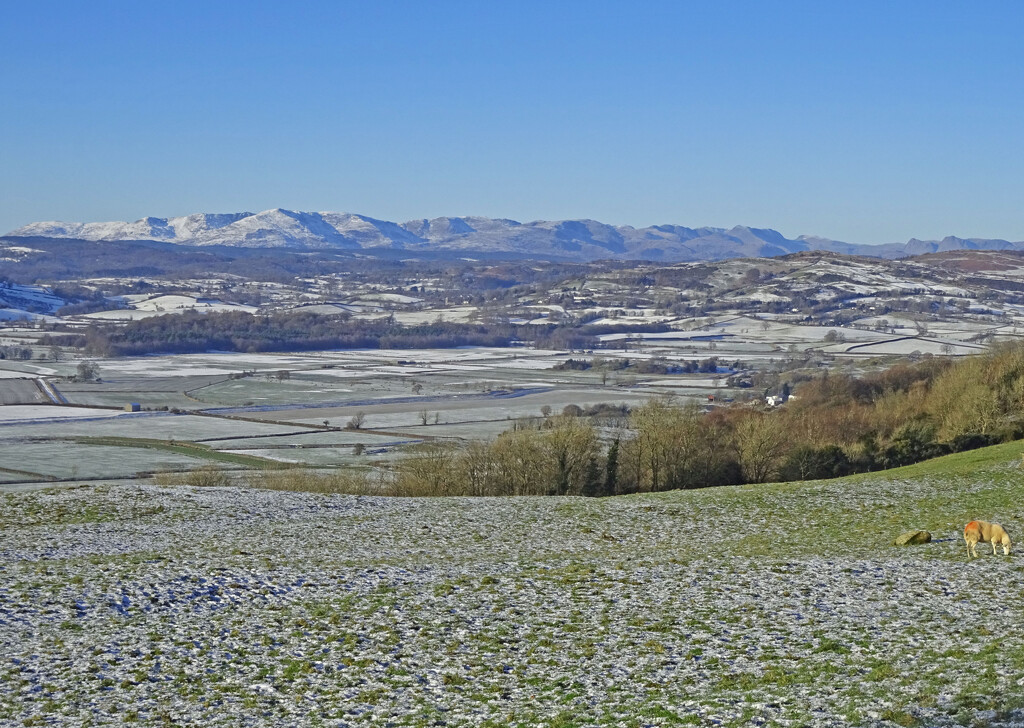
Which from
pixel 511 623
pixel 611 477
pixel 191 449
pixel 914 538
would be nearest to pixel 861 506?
pixel 914 538

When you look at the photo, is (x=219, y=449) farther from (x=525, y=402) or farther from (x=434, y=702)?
(x=434, y=702)

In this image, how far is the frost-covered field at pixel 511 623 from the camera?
1382 cm

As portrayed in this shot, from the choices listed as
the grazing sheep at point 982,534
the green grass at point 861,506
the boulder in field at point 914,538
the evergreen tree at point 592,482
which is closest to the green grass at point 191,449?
the evergreen tree at point 592,482

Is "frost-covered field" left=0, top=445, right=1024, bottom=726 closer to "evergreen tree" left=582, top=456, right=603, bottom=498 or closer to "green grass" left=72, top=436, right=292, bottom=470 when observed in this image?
"evergreen tree" left=582, top=456, right=603, bottom=498

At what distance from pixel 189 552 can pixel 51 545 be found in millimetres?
4055

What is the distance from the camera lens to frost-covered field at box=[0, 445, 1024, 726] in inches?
544

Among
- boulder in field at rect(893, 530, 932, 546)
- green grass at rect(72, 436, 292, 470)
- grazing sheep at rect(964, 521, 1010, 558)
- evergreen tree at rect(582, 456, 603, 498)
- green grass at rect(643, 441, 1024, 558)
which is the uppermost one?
grazing sheep at rect(964, 521, 1010, 558)

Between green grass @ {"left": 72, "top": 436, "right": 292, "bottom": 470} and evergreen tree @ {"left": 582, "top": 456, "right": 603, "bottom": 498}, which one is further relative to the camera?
green grass @ {"left": 72, "top": 436, "right": 292, "bottom": 470}

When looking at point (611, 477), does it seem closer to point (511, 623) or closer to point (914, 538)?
point (914, 538)

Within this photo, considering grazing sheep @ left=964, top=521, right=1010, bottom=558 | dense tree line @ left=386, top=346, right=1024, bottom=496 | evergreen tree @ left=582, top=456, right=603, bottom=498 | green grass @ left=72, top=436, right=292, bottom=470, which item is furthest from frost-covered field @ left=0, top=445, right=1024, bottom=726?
green grass @ left=72, top=436, right=292, bottom=470

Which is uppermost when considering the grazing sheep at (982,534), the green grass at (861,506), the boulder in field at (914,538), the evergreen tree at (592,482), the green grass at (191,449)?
the grazing sheep at (982,534)

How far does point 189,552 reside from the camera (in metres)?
25.1

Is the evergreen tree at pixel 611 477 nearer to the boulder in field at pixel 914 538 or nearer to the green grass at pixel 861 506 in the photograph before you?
the green grass at pixel 861 506

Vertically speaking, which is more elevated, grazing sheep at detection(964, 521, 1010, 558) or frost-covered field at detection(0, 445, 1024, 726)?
grazing sheep at detection(964, 521, 1010, 558)
